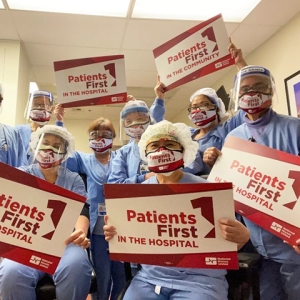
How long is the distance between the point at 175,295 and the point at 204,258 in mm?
226

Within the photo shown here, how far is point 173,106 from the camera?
6.44 m

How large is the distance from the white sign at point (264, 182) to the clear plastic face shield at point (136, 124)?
74cm

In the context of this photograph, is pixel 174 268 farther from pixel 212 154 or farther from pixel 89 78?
pixel 89 78

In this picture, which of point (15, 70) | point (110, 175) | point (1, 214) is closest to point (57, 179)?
point (110, 175)

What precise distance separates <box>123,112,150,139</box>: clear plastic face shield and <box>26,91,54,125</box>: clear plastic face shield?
1.93 feet

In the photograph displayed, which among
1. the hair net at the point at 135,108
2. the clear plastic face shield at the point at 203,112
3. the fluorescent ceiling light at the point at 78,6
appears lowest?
the clear plastic face shield at the point at 203,112

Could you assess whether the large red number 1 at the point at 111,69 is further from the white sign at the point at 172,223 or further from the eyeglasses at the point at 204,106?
the white sign at the point at 172,223

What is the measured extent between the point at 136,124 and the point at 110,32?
5.92ft

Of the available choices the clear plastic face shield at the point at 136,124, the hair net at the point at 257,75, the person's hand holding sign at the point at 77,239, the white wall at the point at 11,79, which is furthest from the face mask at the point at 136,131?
the white wall at the point at 11,79

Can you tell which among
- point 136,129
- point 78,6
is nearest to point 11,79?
point 78,6

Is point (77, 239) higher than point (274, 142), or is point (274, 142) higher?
point (274, 142)

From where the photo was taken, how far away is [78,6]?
3.19 meters

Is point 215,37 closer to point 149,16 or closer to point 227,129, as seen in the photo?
point 227,129

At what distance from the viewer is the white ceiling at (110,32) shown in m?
3.33
